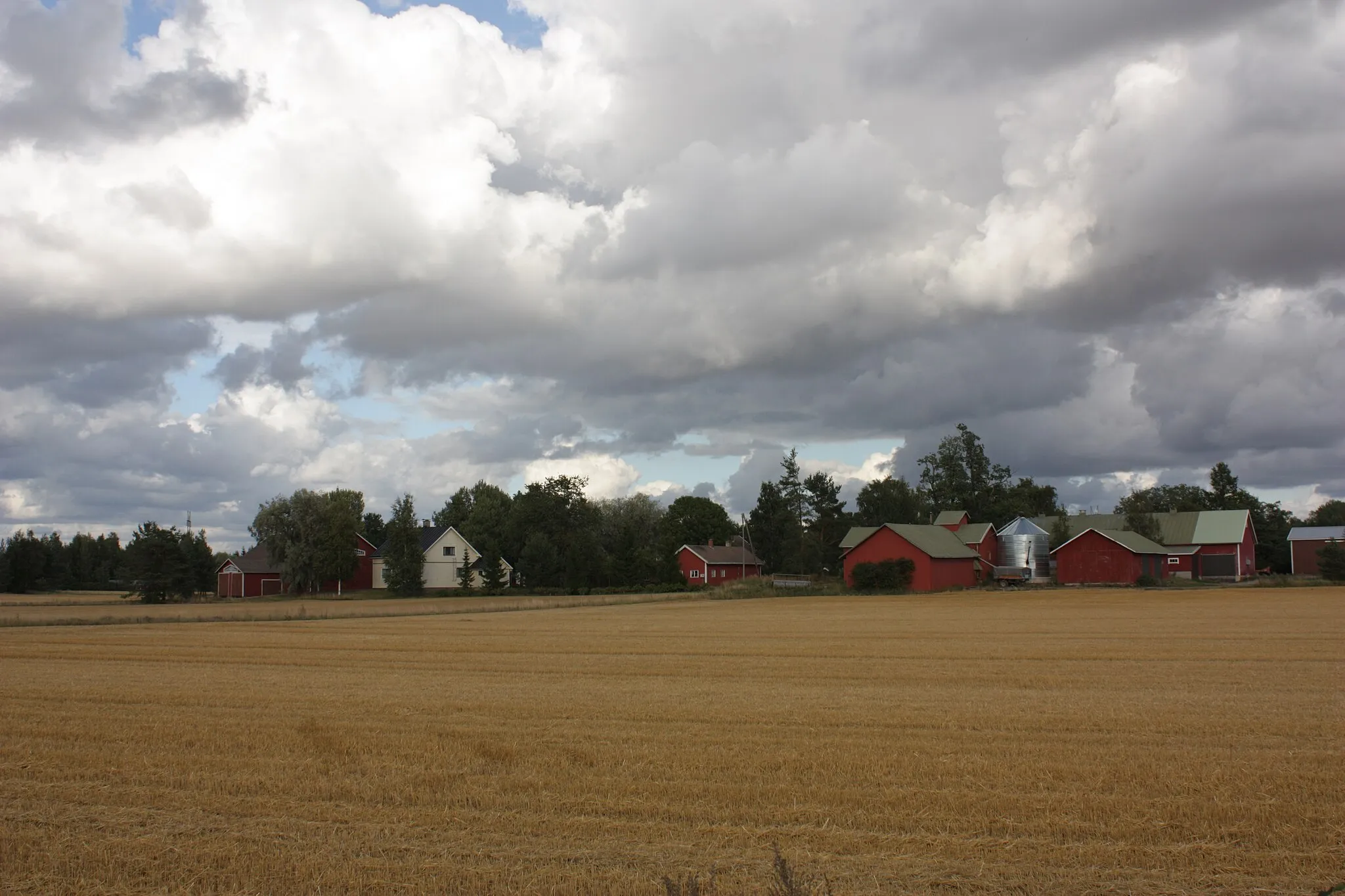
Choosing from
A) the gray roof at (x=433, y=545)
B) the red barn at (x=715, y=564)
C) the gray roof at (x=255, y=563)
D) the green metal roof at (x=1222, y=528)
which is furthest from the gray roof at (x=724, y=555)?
the green metal roof at (x=1222, y=528)

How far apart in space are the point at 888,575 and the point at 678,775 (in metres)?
73.9

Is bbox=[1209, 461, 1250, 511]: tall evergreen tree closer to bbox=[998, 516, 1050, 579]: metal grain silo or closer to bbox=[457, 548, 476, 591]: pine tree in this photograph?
bbox=[998, 516, 1050, 579]: metal grain silo

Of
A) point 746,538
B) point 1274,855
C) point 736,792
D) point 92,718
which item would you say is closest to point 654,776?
point 736,792

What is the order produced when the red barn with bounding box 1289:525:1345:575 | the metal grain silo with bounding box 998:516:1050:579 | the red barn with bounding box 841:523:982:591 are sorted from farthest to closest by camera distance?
the red barn with bounding box 1289:525:1345:575 → the metal grain silo with bounding box 998:516:1050:579 → the red barn with bounding box 841:523:982:591

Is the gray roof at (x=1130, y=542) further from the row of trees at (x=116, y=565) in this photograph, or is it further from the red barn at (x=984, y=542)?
the row of trees at (x=116, y=565)

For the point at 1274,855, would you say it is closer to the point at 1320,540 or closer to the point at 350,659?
the point at 350,659

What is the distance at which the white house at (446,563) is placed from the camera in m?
109

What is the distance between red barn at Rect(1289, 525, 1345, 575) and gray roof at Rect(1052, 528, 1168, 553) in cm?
2217

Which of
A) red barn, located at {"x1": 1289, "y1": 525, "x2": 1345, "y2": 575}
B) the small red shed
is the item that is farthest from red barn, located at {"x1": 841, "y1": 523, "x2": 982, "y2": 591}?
the small red shed

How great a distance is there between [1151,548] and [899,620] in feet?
172

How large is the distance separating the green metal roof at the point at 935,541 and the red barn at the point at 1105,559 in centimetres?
846

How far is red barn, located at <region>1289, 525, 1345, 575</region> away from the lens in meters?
102

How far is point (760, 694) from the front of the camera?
66.4 feet

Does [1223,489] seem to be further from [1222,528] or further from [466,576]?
[466,576]
